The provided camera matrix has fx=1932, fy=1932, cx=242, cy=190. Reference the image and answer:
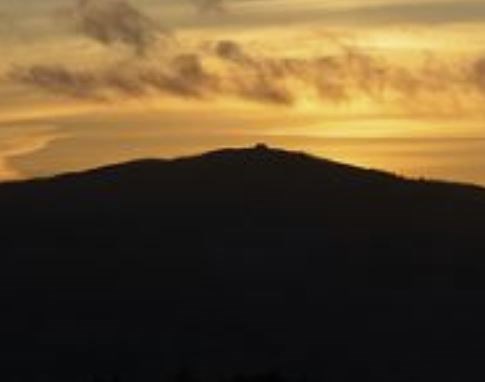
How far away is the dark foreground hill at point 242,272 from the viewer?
114812 mm

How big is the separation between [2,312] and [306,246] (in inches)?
923

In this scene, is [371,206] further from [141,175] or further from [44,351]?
[44,351]

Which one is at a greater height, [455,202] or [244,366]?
[455,202]

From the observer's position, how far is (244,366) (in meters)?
111

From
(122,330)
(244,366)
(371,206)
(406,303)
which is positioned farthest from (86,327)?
(371,206)

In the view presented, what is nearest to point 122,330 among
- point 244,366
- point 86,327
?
point 86,327

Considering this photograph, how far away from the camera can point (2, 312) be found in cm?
12162

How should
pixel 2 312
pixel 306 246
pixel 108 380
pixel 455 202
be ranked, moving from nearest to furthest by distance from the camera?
pixel 108 380
pixel 2 312
pixel 306 246
pixel 455 202

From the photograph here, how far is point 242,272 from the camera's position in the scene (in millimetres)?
129625

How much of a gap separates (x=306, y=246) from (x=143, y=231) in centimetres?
1136

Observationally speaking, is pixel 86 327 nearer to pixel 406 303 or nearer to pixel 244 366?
pixel 244 366

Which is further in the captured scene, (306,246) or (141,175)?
(141,175)

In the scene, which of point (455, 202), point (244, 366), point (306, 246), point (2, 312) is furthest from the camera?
point (455, 202)

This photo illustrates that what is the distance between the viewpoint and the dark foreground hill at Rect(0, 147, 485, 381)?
115m
